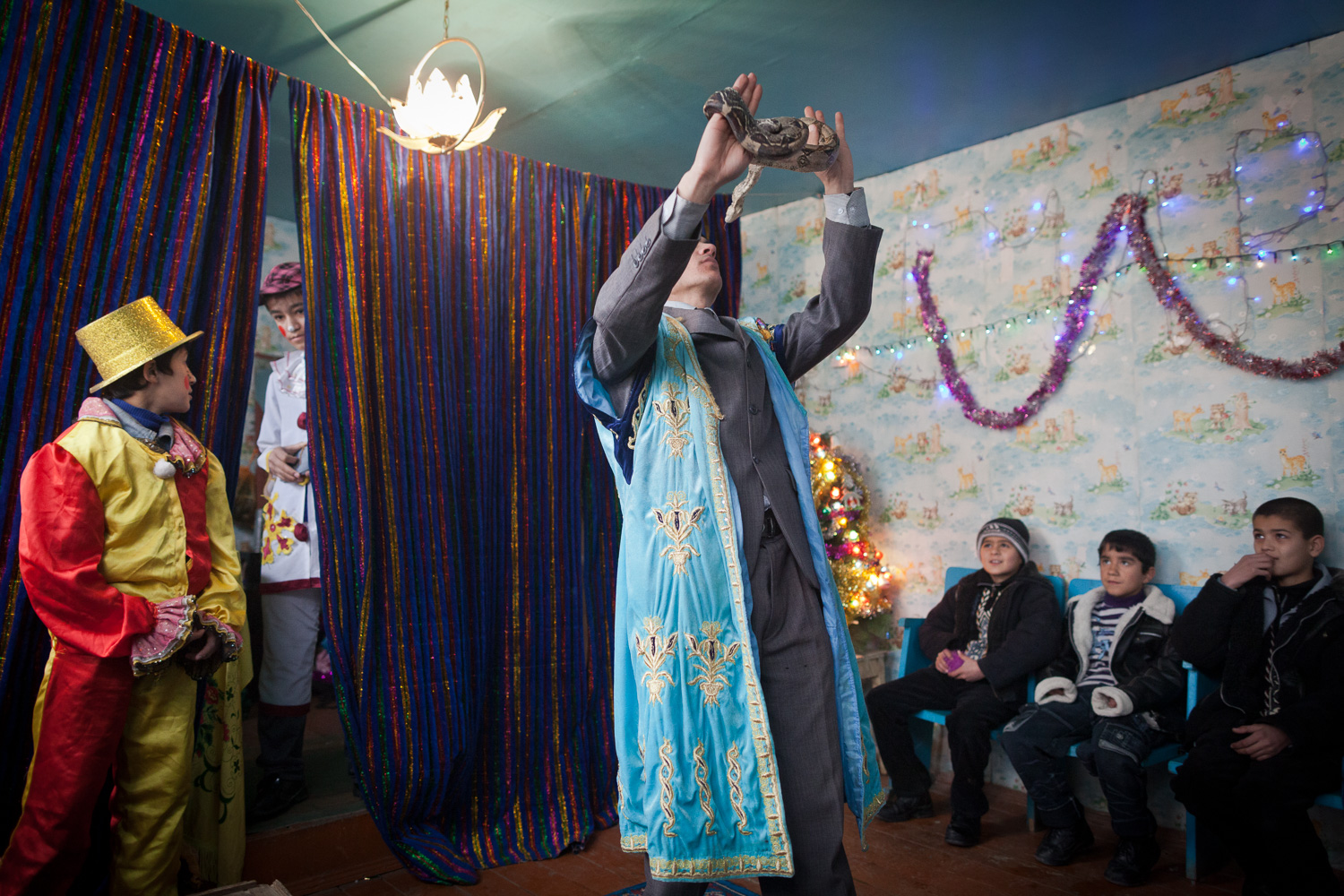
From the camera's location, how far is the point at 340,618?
261 cm

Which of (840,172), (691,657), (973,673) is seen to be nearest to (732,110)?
(840,172)

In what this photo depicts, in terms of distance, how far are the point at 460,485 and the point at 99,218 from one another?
1.27 metres

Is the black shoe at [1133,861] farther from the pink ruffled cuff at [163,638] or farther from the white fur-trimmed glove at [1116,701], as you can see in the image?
the pink ruffled cuff at [163,638]

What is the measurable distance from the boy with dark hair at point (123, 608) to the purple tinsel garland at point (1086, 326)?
312 cm

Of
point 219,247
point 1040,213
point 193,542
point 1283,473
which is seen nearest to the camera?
point 193,542

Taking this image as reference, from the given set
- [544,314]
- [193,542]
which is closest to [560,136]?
[544,314]

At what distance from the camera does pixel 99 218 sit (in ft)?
7.22

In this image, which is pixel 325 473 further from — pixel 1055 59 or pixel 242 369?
pixel 1055 59

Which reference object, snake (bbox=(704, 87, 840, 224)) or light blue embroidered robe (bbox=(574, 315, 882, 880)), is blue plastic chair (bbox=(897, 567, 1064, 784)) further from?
snake (bbox=(704, 87, 840, 224))

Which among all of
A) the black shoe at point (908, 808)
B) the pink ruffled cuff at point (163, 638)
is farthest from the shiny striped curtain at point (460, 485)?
the black shoe at point (908, 808)

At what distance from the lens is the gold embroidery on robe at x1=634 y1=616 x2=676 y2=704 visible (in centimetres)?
152

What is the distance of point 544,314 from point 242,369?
3.51 feet

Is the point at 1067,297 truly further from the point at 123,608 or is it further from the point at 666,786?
the point at 123,608

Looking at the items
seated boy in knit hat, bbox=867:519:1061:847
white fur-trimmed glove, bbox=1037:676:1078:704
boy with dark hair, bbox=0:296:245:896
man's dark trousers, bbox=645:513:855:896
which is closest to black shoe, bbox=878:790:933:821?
seated boy in knit hat, bbox=867:519:1061:847
